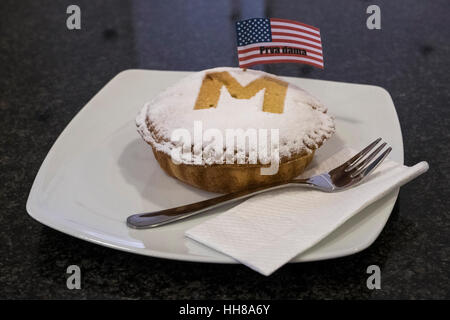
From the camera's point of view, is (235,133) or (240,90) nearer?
(235,133)

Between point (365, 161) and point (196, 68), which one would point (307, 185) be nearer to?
point (365, 161)

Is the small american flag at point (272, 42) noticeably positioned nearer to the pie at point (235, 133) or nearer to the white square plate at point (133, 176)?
the pie at point (235, 133)

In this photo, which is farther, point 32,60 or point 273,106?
point 32,60

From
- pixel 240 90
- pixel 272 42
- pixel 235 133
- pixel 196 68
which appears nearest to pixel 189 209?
pixel 235 133

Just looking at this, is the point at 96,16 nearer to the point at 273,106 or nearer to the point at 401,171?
the point at 273,106

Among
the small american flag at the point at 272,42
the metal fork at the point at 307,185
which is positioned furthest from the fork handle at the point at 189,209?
the small american flag at the point at 272,42
